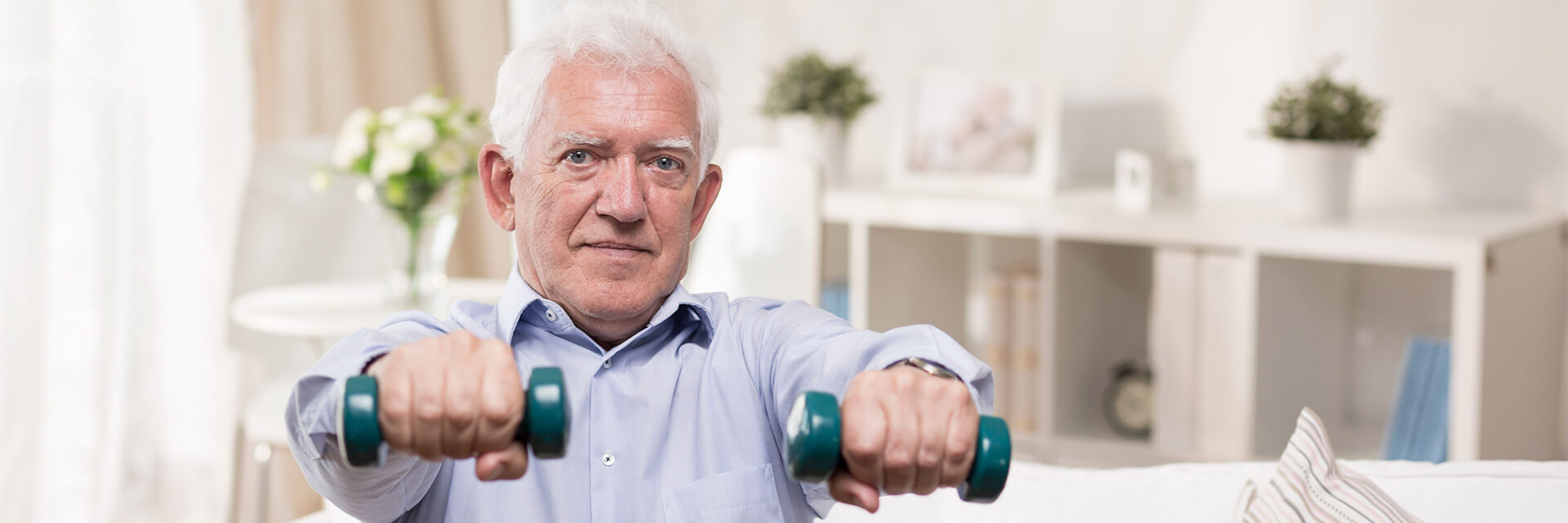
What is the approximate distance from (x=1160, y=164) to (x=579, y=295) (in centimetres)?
218

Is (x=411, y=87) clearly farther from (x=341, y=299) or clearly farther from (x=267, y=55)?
(x=341, y=299)

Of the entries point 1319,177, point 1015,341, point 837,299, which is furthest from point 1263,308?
point 837,299

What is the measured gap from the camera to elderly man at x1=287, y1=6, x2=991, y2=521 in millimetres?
1067

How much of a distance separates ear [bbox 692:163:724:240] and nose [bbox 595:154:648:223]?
0.11 m

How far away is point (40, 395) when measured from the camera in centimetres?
295

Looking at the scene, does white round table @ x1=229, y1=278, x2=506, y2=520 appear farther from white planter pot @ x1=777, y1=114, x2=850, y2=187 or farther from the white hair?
the white hair

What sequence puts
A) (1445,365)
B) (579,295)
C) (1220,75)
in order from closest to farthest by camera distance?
(579,295) < (1445,365) < (1220,75)

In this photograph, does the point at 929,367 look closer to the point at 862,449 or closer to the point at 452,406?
the point at 862,449

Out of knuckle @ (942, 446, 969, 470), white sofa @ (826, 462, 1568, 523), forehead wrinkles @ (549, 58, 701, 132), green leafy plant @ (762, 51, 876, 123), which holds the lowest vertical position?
white sofa @ (826, 462, 1568, 523)

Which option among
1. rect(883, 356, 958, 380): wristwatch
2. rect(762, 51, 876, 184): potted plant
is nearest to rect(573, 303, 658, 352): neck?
rect(883, 356, 958, 380): wristwatch

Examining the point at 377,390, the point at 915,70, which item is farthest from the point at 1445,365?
the point at 377,390

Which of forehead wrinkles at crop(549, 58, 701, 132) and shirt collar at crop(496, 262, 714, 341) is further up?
forehead wrinkles at crop(549, 58, 701, 132)

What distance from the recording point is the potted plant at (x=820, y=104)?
334cm

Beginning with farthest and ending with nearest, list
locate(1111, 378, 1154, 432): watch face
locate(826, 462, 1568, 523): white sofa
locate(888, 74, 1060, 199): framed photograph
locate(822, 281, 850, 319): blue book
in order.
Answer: locate(822, 281, 850, 319): blue book → locate(888, 74, 1060, 199): framed photograph → locate(1111, 378, 1154, 432): watch face → locate(826, 462, 1568, 523): white sofa
